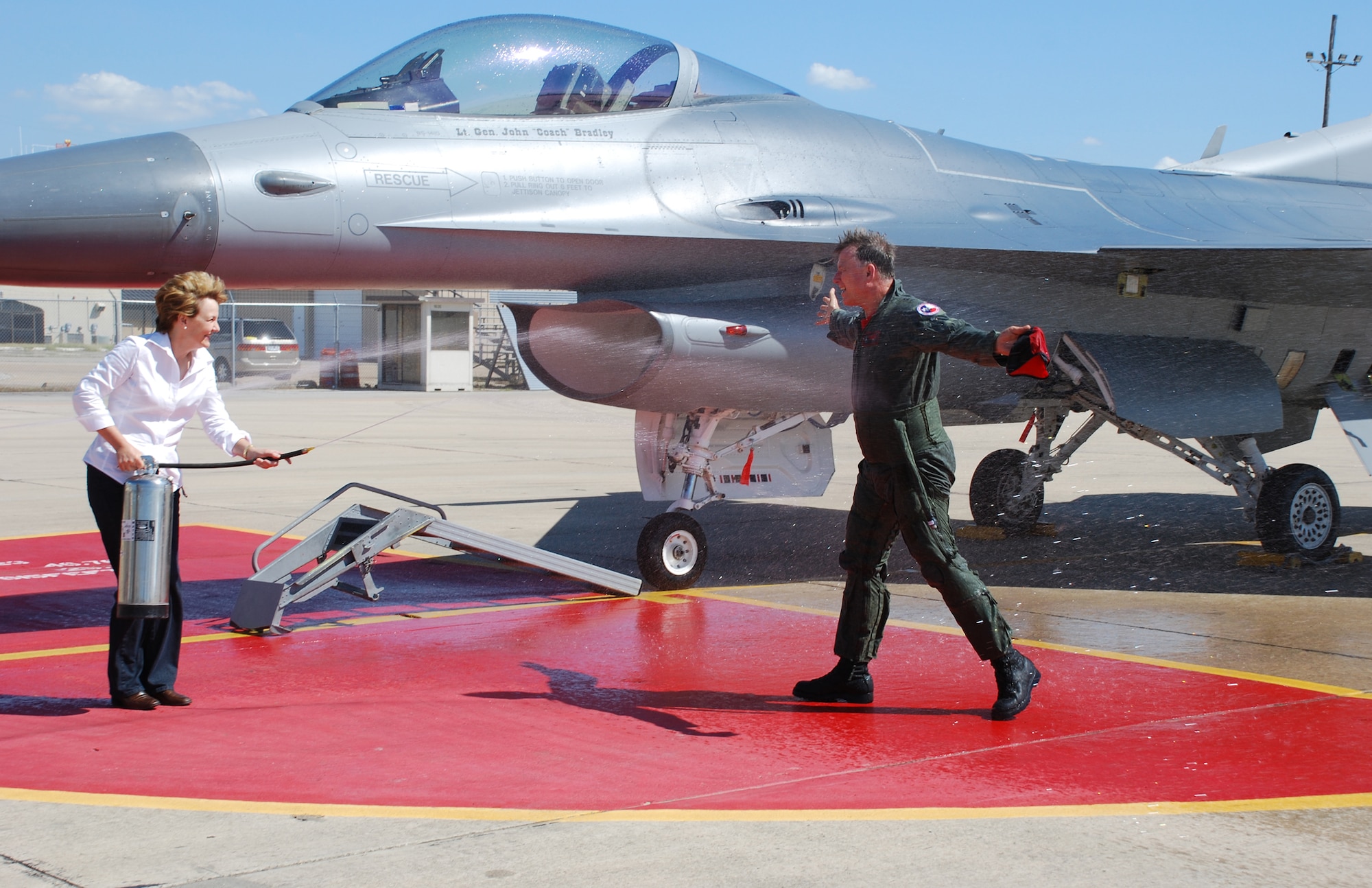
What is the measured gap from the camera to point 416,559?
9523 millimetres

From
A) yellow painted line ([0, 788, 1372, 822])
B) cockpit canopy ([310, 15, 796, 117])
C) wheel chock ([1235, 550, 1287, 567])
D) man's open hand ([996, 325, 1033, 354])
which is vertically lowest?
yellow painted line ([0, 788, 1372, 822])

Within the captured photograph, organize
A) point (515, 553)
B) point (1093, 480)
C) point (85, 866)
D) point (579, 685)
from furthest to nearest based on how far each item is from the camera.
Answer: point (1093, 480), point (515, 553), point (579, 685), point (85, 866)

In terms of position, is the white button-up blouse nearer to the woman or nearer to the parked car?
the woman

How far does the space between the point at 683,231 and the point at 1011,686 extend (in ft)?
11.8

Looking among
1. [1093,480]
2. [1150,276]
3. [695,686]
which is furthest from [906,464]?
[1093,480]

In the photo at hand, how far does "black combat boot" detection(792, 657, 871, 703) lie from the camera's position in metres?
5.35

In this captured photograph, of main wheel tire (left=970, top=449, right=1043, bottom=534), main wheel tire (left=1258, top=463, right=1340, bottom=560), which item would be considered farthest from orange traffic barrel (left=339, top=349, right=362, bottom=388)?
main wheel tire (left=1258, top=463, right=1340, bottom=560)

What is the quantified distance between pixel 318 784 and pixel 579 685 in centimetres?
166

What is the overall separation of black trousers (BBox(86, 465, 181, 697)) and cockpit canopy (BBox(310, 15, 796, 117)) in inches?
115

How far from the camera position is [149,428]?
16.8 ft

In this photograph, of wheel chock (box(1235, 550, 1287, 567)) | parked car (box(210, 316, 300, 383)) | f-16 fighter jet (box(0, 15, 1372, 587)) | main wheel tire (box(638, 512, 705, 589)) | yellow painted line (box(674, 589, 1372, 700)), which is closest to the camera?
yellow painted line (box(674, 589, 1372, 700))

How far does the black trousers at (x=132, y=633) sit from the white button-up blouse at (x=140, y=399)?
0.11m

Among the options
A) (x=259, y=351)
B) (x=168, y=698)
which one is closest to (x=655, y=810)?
(x=168, y=698)

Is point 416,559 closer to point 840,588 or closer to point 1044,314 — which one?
point 840,588
